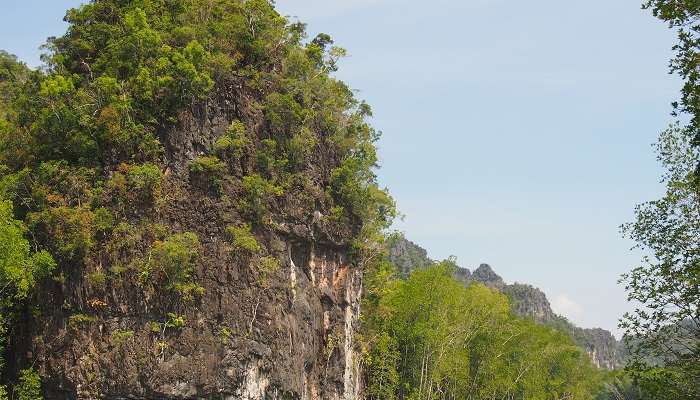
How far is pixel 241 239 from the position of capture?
2336 cm

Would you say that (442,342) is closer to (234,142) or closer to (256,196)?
(256,196)

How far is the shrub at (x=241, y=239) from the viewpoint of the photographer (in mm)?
23359

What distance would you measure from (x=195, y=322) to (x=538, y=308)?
122 m

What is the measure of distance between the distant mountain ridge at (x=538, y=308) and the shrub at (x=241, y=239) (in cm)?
9695

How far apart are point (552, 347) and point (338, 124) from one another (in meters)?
27.9

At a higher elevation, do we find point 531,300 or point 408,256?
point 408,256

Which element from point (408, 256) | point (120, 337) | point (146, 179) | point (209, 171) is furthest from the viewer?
point (408, 256)

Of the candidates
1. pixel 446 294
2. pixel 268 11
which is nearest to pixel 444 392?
pixel 446 294

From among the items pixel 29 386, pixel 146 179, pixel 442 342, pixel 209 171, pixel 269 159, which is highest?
pixel 269 159

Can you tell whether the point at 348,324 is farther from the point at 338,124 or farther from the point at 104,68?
the point at 104,68

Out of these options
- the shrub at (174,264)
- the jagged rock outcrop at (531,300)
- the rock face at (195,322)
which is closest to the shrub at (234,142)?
the rock face at (195,322)

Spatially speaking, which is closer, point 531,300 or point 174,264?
point 174,264

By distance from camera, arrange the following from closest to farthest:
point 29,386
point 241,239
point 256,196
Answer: point 29,386 < point 241,239 < point 256,196

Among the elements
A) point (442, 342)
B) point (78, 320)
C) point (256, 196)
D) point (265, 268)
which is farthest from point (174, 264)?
point (442, 342)
